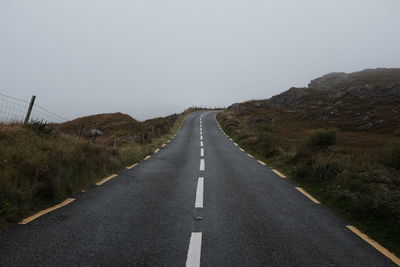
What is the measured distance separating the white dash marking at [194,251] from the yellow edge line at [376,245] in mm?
2655

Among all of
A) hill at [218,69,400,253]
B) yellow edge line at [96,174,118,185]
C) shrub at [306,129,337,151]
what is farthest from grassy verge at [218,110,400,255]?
yellow edge line at [96,174,118,185]

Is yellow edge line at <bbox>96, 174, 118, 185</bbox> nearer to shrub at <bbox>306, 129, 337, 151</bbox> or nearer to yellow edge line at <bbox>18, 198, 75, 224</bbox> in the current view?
yellow edge line at <bbox>18, 198, 75, 224</bbox>

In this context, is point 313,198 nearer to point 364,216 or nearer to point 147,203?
point 364,216

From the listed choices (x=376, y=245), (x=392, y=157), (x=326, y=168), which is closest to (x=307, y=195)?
(x=326, y=168)

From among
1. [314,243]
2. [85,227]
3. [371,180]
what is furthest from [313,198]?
[85,227]

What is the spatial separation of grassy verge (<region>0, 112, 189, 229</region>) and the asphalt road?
1.55 ft

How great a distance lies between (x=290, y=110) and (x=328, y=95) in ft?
35.0

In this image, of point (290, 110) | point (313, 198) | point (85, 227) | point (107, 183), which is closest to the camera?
point (85, 227)

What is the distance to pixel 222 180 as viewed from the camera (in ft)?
25.4

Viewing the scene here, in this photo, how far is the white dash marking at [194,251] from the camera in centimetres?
305

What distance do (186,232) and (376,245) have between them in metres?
2.96

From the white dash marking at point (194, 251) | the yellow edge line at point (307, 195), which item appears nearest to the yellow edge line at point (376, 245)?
the yellow edge line at point (307, 195)

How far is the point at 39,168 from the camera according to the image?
5.71 meters

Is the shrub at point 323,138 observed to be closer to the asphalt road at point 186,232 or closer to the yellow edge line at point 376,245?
the asphalt road at point 186,232
